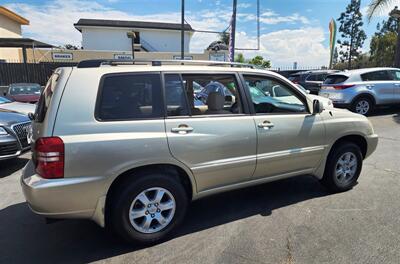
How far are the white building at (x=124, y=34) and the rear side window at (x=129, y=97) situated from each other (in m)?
33.6

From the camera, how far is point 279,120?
3768mm

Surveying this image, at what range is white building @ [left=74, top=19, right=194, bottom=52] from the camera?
35.2 metres

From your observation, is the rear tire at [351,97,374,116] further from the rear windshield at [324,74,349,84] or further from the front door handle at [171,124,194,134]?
the front door handle at [171,124,194,134]

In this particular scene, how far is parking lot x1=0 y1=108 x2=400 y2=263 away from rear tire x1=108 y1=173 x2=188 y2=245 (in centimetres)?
15

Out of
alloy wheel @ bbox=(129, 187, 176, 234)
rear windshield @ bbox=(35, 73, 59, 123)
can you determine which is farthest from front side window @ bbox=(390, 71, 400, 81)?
rear windshield @ bbox=(35, 73, 59, 123)

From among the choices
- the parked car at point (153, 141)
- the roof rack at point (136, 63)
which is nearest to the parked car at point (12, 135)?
the parked car at point (153, 141)

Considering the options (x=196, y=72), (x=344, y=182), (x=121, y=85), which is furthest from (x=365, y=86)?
(x=121, y=85)

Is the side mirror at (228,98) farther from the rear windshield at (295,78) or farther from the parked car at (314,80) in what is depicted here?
the rear windshield at (295,78)

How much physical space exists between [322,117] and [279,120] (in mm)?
717

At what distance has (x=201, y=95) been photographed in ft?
12.6

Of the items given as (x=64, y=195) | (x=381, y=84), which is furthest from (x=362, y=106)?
(x=64, y=195)

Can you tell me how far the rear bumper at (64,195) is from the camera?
2701mm

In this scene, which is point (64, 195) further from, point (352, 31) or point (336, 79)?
point (352, 31)

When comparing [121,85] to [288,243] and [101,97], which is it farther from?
[288,243]
